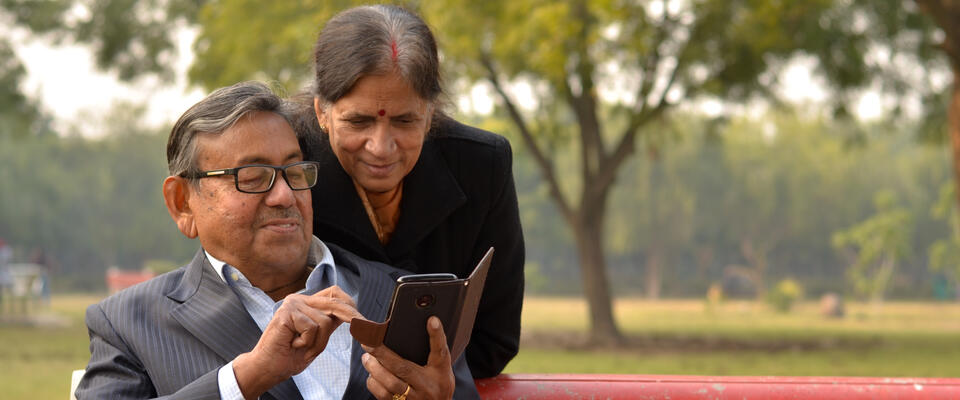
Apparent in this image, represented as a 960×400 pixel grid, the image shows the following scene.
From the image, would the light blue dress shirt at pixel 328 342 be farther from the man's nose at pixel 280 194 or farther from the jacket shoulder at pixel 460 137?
the jacket shoulder at pixel 460 137

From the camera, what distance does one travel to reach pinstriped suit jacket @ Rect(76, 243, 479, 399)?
252cm

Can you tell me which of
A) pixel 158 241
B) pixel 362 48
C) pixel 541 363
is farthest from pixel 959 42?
pixel 158 241

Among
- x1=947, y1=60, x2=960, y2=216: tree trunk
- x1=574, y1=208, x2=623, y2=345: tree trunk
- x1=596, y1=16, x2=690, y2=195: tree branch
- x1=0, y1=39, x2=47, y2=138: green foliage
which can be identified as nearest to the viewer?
x1=947, y1=60, x2=960, y2=216: tree trunk

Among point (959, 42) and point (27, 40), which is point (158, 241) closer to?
point (27, 40)

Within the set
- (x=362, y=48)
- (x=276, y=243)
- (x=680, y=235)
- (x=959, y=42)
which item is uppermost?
(x=680, y=235)

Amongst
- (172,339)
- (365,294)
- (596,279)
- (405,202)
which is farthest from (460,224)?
(596,279)

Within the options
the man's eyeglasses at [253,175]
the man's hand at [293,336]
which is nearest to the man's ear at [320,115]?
the man's eyeglasses at [253,175]

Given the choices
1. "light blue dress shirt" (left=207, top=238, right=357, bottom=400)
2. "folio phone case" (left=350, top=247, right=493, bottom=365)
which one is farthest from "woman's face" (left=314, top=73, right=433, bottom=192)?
"folio phone case" (left=350, top=247, right=493, bottom=365)

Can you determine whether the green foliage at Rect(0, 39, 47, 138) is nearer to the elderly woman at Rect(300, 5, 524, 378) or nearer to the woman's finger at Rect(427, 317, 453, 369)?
the elderly woman at Rect(300, 5, 524, 378)

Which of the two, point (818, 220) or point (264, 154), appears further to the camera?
point (818, 220)

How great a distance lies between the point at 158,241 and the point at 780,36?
150 feet

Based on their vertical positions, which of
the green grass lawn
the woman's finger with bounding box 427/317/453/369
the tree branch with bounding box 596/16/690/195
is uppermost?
the tree branch with bounding box 596/16/690/195

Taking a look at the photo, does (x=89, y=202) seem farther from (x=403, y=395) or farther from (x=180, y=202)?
(x=403, y=395)

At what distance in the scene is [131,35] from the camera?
1903cm
